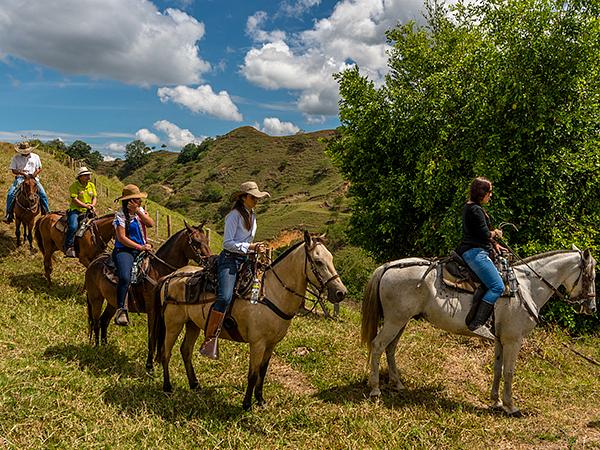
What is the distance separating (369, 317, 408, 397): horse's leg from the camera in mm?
7260

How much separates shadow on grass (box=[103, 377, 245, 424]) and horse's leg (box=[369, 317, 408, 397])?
2361mm

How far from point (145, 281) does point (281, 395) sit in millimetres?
3358

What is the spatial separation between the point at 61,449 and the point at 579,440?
23.4 feet

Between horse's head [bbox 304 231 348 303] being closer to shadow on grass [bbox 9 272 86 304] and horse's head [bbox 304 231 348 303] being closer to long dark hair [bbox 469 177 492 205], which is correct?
long dark hair [bbox 469 177 492 205]

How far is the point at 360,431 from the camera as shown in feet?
19.3

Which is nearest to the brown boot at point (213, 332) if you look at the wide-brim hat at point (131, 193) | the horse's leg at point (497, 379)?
the wide-brim hat at point (131, 193)

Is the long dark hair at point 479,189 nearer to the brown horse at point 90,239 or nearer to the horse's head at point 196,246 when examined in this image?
the horse's head at point 196,246

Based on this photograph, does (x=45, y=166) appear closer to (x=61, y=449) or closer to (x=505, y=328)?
(x=61, y=449)

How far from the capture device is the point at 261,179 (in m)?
111

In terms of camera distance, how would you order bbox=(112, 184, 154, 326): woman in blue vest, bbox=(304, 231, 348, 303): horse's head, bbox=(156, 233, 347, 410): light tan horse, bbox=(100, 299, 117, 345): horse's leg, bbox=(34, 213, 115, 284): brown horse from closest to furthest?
bbox=(304, 231, 348, 303): horse's head
bbox=(156, 233, 347, 410): light tan horse
bbox=(112, 184, 154, 326): woman in blue vest
bbox=(100, 299, 117, 345): horse's leg
bbox=(34, 213, 115, 284): brown horse

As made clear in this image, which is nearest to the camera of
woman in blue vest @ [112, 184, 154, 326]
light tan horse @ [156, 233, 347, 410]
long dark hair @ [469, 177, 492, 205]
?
light tan horse @ [156, 233, 347, 410]

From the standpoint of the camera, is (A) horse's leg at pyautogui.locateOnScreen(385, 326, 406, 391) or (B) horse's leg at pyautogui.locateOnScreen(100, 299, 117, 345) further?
(B) horse's leg at pyautogui.locateOnScreen(100, 299, 117, 345)

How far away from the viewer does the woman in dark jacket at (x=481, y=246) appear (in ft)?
22.0

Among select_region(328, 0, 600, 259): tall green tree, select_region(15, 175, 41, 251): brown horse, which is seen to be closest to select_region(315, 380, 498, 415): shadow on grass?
select_region(328, 0, 600, 259): tall green tree
